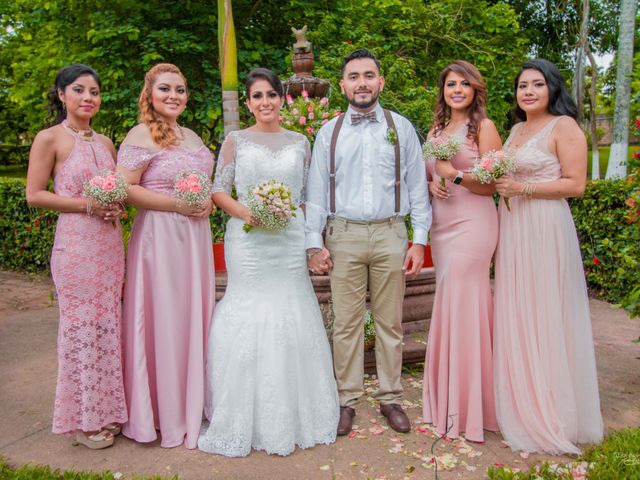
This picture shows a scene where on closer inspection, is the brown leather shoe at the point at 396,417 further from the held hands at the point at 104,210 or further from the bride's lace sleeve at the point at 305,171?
the held hands at the point at 104,210

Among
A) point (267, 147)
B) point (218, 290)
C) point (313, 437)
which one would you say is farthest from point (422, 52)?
point (313, 437)

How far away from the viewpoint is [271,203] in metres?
A: 3.49

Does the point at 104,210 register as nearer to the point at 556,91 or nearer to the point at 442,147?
the point at 442,147

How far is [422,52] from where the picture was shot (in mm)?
11906

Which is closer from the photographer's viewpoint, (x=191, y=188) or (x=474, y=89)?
(x=191, y=188)

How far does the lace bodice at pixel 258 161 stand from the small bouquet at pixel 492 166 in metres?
1.17

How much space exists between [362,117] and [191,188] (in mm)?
1228

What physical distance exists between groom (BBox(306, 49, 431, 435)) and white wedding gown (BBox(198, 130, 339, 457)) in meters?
0.16

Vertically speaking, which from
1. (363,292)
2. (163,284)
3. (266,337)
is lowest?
(266,337)

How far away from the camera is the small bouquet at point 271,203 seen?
11.4ft

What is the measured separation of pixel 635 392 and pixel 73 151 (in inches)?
184

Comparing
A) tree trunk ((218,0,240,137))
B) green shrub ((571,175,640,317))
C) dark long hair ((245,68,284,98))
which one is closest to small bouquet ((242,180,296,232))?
dark long hair ((245,68,284,98))

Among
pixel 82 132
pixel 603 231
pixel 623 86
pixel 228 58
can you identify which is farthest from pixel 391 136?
pixel 623 86

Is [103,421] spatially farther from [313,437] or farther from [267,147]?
[267,147]
